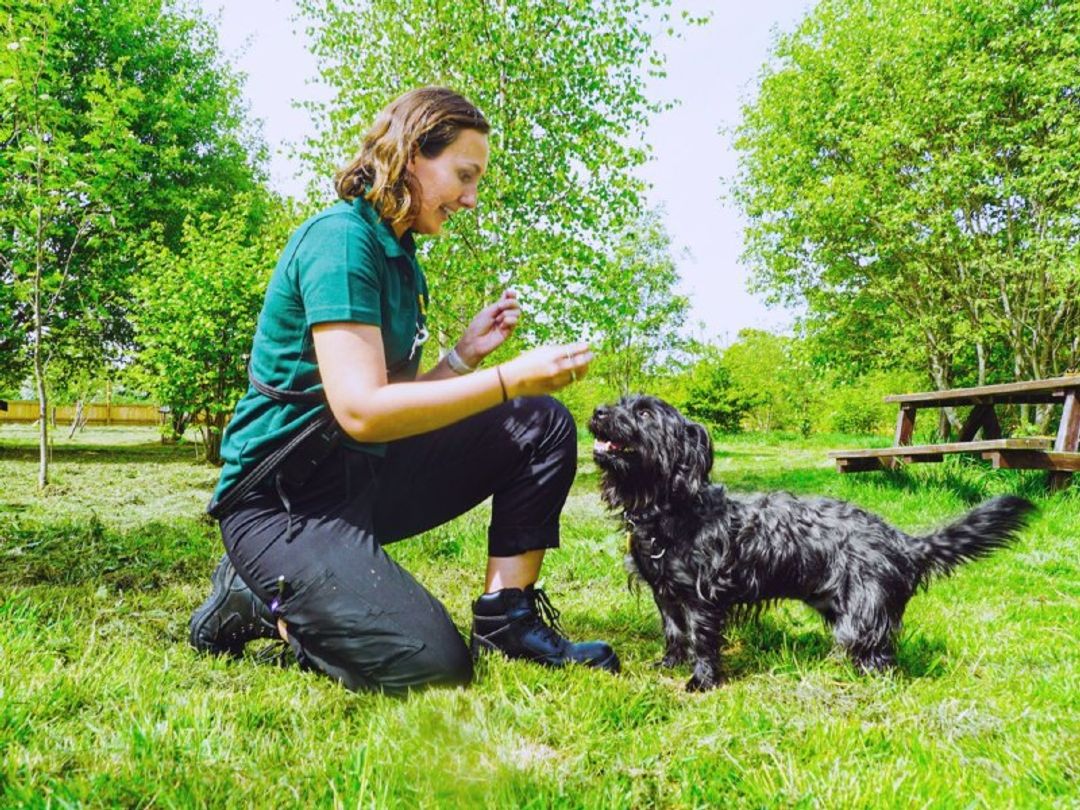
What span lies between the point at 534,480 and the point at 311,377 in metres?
0.95

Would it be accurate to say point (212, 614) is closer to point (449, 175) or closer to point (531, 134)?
point (449, 175)

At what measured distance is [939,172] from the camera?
44.2 ft

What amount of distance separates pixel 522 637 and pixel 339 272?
1458 mm

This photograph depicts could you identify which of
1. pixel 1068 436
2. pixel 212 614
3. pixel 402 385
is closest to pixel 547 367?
pixel 402 385

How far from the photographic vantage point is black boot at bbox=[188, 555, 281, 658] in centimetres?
250

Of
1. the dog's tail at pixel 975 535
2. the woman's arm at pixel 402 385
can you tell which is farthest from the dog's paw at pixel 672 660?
the woman's arm at pixel 402 385

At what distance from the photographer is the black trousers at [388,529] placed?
2.16 meters

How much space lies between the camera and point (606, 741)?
191 cm

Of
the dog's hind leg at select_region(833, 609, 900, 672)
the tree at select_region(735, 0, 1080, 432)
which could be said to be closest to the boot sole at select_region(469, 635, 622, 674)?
the dog's hind leg at select_region(833, 609, 900, 672)

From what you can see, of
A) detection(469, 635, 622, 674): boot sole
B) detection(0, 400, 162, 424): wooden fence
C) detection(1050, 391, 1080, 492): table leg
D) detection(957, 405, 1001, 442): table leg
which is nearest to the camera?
detection(469, 635, 622, 674): boot sole

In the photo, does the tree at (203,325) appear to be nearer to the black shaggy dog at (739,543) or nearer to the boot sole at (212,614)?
the boot sole at (212,614)

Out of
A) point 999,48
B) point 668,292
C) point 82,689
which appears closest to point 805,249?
point 999,48

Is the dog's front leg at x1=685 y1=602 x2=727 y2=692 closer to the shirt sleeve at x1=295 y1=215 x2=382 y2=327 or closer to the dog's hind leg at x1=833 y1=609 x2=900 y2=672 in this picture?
the dog's hind leg at x1=833 y1=609 x2=900 y2=672

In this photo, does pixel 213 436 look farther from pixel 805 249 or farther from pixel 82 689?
pixel 805 249
